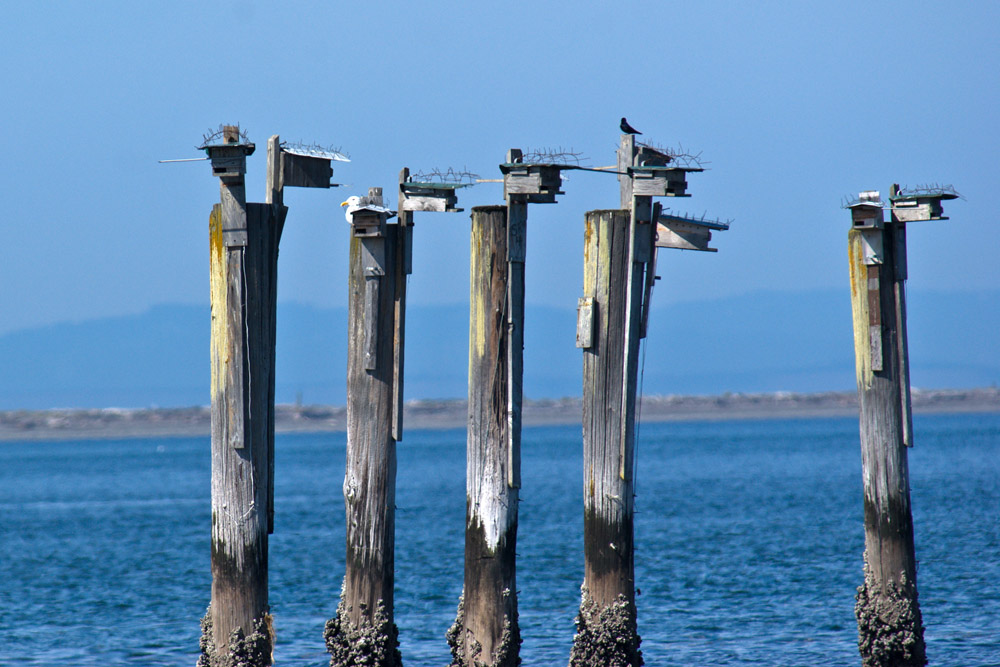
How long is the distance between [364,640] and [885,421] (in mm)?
4823

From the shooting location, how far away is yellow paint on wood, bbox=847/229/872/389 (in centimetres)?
1147

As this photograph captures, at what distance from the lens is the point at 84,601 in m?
21.8

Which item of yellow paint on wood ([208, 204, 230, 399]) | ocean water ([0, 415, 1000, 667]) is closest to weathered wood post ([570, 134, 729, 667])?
yellow paint on wood ([208, 204, 230, 399])

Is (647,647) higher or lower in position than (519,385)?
lower

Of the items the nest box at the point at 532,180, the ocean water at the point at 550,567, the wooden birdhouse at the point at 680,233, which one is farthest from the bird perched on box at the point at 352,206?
the ocean water at the point at 550,567

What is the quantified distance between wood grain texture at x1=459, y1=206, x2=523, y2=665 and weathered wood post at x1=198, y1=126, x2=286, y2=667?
1.64 meters

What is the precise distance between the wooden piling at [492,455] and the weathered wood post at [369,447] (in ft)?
2.18

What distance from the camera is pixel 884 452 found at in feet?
37.1

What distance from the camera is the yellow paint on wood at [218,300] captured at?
9.84 meters

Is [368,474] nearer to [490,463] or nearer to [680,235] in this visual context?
[490,463]

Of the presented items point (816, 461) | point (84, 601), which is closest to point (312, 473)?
point (816, 461)

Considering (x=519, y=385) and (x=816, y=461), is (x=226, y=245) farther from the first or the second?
(x=816, y=461)

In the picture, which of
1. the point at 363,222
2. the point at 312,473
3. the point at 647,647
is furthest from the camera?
the point at 312,473

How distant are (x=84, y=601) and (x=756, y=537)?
1501 cm
